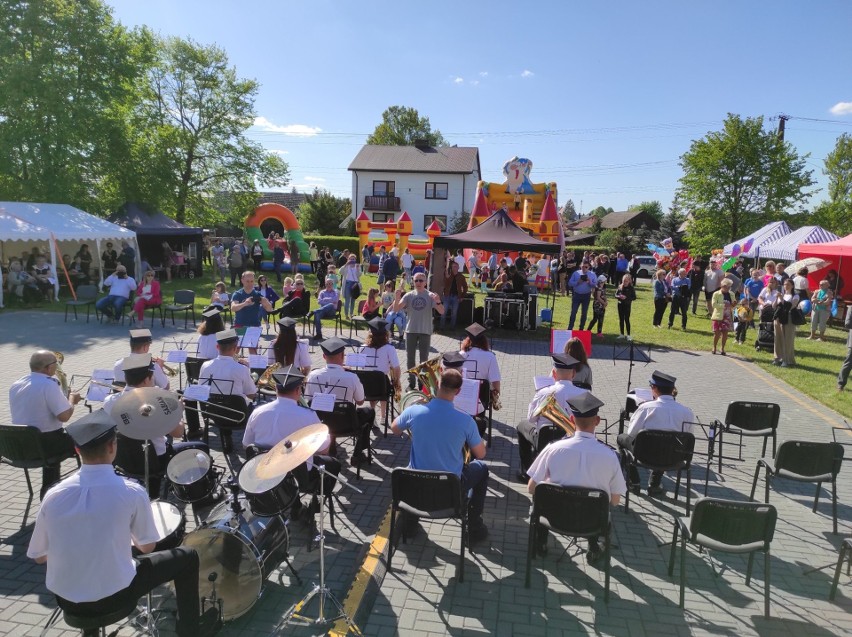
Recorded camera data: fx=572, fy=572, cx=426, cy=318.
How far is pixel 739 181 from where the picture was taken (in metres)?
33.0

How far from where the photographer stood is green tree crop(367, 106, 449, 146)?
6981 cm

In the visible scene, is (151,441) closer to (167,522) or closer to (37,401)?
(37,401)

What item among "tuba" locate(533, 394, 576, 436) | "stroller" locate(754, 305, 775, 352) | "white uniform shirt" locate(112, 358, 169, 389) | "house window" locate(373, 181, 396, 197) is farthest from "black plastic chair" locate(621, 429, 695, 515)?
"house window" locate(373, 181, 396, 197)

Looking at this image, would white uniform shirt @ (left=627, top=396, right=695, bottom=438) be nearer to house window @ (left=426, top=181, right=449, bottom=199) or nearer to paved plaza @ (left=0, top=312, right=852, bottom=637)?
paved plaza @ (left=0, top=312, right=852, bottom=637)

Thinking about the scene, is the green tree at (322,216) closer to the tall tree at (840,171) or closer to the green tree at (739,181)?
the green tree at (739,181)

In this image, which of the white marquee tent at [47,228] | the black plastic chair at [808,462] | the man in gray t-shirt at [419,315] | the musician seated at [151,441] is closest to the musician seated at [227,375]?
the musician seated at [151,441]

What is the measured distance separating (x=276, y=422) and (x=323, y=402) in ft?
2.82

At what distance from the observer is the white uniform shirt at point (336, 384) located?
680 cm

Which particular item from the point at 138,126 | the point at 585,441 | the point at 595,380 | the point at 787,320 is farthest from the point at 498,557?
the point at 138,126

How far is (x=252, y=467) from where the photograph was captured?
405 cm

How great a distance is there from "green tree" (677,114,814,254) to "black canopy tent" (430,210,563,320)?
21.9 meters

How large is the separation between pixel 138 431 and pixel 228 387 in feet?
9.36

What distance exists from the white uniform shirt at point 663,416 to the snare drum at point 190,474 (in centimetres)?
450

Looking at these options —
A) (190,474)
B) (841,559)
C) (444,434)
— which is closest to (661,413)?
(841,559)
